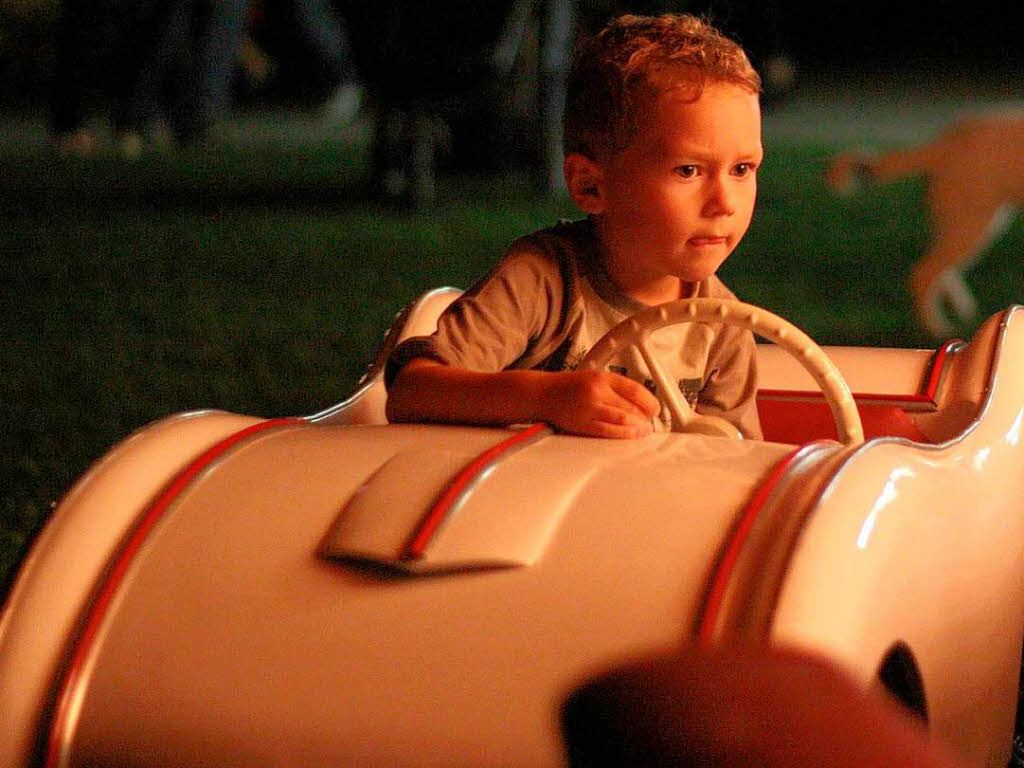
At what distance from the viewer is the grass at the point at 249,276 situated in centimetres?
325

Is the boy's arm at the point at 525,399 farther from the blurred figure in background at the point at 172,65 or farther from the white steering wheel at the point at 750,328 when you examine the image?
the blurred figure in background at the point at 172,65

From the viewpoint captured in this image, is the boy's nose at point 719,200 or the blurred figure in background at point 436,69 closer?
the boy's nose at point 719,200

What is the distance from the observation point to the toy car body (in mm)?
1178

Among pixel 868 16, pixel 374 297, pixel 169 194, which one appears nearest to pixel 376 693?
pixel 374 297

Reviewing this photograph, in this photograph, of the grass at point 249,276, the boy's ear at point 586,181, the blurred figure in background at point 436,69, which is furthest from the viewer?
the blurred figure in background at point 436,69

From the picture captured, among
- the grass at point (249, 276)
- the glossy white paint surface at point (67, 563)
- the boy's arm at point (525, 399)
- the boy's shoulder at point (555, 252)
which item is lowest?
the grass at point (249, 276)

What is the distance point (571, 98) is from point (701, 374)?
344 mm

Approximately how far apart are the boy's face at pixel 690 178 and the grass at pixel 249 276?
31.9 inches

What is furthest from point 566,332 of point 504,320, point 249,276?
point 249,276

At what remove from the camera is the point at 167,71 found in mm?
9242

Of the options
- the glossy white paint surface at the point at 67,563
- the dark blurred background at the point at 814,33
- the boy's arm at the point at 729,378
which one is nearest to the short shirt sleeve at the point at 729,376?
the boy's arm at the point at 729,378

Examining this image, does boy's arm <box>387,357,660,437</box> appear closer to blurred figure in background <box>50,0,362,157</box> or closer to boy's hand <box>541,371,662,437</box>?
boy's hand <box>541,371,662,437</box>

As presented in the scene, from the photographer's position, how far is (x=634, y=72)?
1.61 metres

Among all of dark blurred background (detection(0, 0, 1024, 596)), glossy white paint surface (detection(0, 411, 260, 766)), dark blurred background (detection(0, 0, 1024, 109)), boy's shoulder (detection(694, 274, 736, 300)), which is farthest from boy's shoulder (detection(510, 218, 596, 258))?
dark blurred background (detection(0, 0, 1024, 109))
